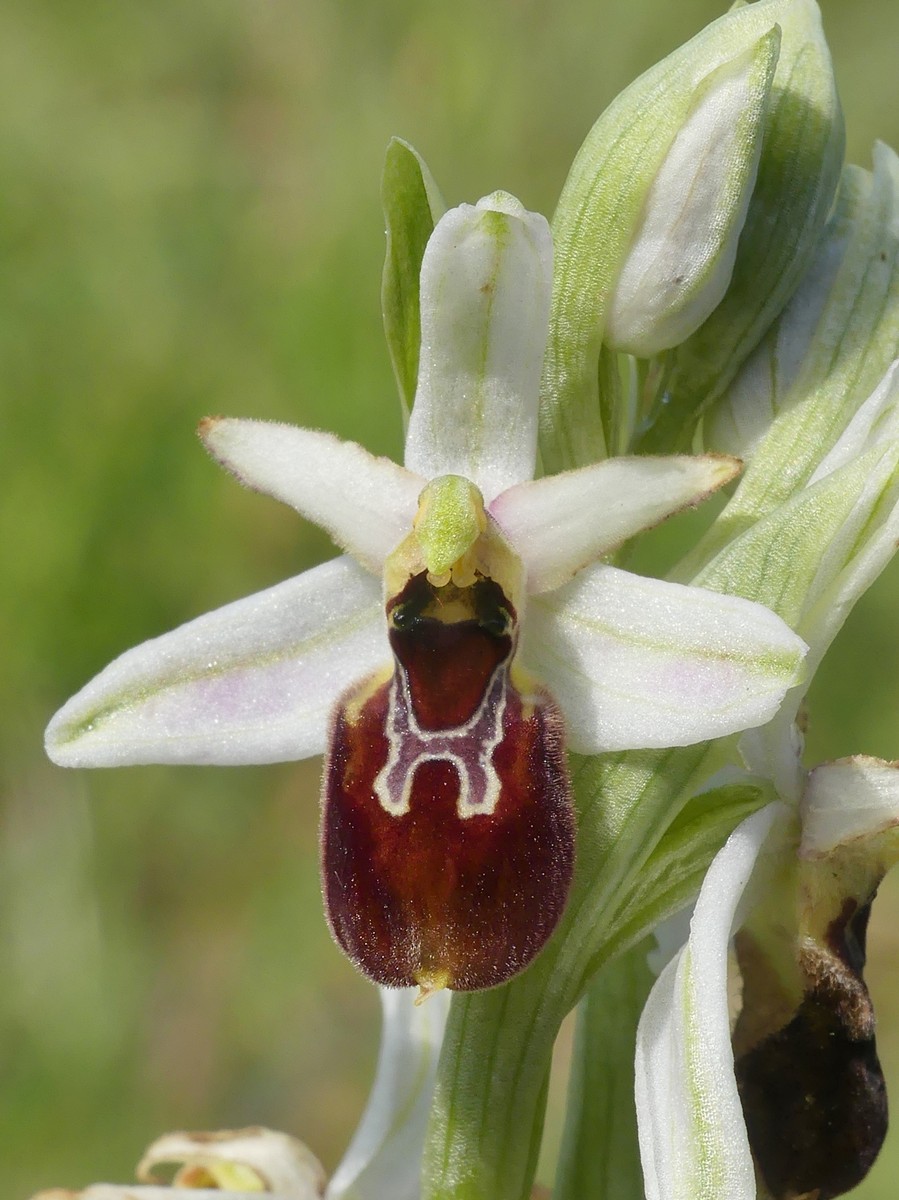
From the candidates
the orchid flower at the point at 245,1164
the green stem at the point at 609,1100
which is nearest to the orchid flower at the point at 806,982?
the green stem at the point at 609,1100

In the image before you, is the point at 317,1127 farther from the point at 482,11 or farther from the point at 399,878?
the point at 482,11

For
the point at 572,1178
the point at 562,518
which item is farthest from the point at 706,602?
the point at 572,1178

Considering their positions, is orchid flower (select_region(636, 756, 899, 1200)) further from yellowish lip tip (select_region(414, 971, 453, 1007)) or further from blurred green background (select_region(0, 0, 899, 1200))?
blurred green background (select_region(0, 0, 899, 1200))

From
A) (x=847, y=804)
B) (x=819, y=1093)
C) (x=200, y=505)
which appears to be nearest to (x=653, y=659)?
(x=847, y=804)

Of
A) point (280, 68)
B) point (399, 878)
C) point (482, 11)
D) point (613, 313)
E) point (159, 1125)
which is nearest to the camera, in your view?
point (399, 878)

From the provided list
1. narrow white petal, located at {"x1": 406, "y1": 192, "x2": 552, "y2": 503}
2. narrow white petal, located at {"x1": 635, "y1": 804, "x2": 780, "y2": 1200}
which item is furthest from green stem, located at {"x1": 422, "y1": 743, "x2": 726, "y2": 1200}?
narrow white petal, located at {"x1": 406, "y1": 192, "x2": 552, "y2": 503}

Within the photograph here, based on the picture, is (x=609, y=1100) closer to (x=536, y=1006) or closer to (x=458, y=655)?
(x=536, y=1006)
